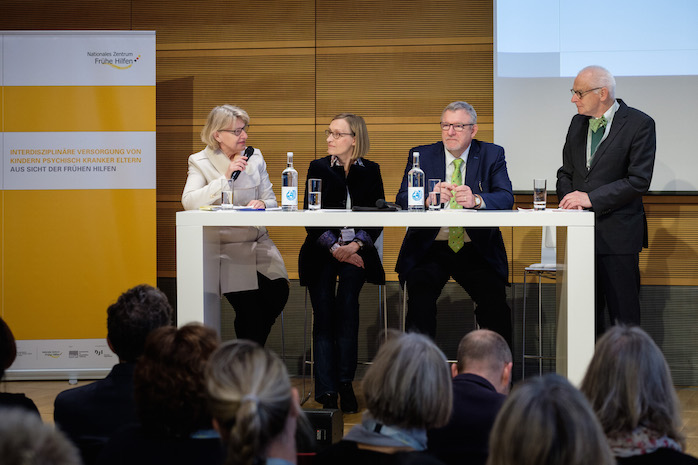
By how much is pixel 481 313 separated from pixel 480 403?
1.96m

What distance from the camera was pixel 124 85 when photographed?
194 inches

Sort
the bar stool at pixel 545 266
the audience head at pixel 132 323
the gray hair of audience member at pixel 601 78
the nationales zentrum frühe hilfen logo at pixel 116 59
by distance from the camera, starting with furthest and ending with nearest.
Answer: the nationales zentrum frühe hilfen logo at pixel 116 59, the bar stool at pixel 545 266, the gray hair of audience member at pixel 601 78, the audience head at pixel 132 323

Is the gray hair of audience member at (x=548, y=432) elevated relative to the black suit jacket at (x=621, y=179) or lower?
lower

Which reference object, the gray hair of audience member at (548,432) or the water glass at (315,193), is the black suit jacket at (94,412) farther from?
the water glass at (315,193)

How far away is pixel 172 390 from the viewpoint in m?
1.61

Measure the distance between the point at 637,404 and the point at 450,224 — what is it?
5.70ft

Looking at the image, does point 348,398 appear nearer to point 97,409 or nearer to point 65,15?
point 97,409

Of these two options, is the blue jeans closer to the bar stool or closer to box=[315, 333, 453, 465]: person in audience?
the bar stool

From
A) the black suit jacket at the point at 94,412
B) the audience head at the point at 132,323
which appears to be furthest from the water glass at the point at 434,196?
the black suit jacket at the point at 94,412

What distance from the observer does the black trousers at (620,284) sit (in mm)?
3637

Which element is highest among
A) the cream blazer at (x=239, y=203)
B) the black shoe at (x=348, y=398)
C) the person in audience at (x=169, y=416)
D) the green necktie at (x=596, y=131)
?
the green necktie at (x=596, y=131)

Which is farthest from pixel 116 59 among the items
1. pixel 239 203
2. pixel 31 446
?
pixel 31 446

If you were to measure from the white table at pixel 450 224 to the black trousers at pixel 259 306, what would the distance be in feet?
1.64

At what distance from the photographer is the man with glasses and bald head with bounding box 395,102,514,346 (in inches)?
151
